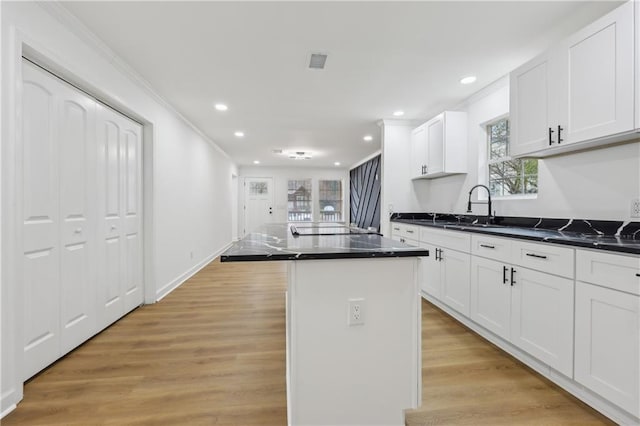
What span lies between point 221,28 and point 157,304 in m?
2.93

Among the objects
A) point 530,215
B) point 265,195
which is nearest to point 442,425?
point 530,215

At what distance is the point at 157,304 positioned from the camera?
3154mm

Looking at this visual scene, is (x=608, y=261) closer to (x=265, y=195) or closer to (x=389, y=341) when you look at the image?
(x=389, y=341)

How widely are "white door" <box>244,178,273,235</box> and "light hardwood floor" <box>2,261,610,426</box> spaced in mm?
6117

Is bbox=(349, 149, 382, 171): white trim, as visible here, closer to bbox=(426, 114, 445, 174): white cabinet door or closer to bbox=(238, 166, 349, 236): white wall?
bbox=(238, 166, 349, 236): white wall

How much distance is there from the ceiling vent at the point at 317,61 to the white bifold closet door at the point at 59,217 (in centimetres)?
190

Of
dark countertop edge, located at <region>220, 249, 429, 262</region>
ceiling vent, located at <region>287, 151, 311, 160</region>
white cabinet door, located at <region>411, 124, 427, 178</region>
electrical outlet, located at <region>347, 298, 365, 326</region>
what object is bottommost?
electrical outlet, located at <region>347, 298, 365, 326</region>

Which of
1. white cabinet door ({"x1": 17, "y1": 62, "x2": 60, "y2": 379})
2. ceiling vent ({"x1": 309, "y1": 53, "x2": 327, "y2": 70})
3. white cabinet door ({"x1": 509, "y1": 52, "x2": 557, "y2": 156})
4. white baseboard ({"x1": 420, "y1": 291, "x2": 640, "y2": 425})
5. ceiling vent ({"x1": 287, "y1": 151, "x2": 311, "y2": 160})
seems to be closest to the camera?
white baseboard ({"x1": 420, "y1": 291, "x2": 640, "y2": 425})

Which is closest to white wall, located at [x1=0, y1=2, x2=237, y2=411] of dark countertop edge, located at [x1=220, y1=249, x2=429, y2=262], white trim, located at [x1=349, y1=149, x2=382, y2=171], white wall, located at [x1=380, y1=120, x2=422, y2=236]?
dark countertop edge, located at [x1=220, y1=249, x2=429, y2=262]

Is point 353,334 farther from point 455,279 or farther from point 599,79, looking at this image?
point 599,79

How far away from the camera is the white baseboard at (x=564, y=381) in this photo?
1.39 metres

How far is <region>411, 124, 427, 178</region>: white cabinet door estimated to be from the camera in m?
3.80

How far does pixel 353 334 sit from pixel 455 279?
1.78 meters

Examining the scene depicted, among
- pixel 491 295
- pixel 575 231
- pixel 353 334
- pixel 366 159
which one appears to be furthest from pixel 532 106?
pixel 366 159
